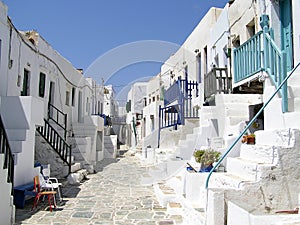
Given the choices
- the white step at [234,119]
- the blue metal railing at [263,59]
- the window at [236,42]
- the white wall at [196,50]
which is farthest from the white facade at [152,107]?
the blue metal railing at [263,59]

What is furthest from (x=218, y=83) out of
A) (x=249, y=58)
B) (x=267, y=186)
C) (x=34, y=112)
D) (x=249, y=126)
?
(x=34, y=112)

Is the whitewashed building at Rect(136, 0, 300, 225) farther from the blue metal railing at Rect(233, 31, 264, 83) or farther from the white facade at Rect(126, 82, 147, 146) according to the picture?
the white facade at Rect(126, 82, 147, 146)

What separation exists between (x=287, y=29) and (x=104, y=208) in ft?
20.4

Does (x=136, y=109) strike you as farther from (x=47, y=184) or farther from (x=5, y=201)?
(x=5, y=201)

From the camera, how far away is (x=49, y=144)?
34.0ft

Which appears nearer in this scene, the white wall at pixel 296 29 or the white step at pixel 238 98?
the white wall at pixel 296 29

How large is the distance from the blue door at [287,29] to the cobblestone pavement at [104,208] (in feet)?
14.7

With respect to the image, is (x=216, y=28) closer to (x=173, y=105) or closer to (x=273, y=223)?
(x=173, y=105)

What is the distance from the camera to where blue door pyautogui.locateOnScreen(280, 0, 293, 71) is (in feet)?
21.0

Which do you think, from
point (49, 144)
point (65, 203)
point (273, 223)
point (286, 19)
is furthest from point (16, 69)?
point (273, 223)

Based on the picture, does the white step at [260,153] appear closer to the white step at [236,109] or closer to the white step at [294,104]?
the white step at [294,104]

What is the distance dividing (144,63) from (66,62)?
4.76 meters

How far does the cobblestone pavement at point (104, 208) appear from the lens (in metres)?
5.52

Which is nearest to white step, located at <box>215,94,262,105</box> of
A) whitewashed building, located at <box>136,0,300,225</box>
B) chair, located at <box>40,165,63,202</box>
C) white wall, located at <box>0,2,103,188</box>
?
whitewashed building, located at <box>136,0,300,225</box>
